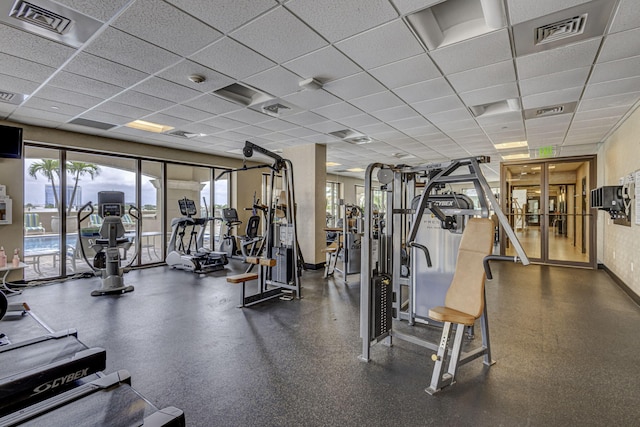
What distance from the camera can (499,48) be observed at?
2.95 metres

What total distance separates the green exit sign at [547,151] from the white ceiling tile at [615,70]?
12.9 feet

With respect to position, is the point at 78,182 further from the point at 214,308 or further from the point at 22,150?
the point at 214,308

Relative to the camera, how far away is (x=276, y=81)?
374 centimetres

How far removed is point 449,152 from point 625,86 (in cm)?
424

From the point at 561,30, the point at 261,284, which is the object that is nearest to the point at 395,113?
the point at 561,30

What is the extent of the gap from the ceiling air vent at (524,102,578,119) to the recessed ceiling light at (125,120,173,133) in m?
6.02

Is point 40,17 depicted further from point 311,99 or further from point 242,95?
point 311,99

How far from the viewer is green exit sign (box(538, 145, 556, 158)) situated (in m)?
7.15

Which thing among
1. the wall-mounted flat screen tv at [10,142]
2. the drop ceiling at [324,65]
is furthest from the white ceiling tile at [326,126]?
the wall-mounted flat screen tv at [10,142]

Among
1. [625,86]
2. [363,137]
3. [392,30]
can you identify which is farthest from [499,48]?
[363,137]

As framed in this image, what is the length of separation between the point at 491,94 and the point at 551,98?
0.86 metres

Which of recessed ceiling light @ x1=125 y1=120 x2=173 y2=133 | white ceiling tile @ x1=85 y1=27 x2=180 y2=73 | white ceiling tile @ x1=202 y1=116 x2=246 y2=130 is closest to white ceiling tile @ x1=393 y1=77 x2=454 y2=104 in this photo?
white ceiling tile @ x1=85 y1=27 x2=180 y2=73

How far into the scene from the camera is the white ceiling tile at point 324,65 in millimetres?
3093

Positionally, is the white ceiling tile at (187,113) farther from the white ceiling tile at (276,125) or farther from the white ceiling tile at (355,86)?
the white ceiling tile at (355,86)
